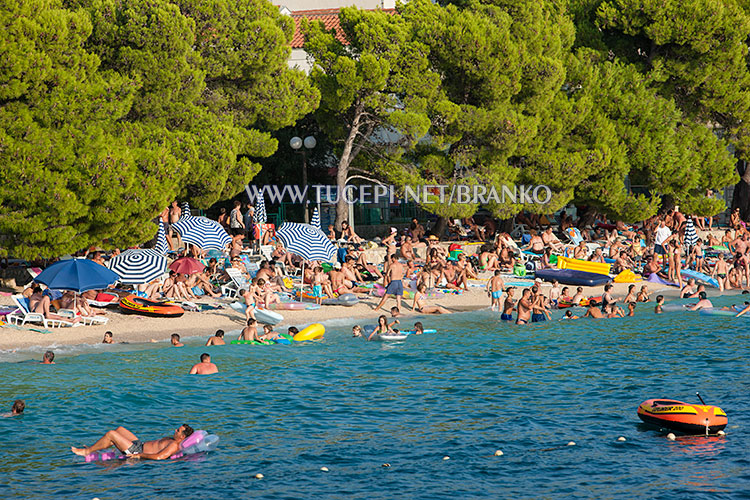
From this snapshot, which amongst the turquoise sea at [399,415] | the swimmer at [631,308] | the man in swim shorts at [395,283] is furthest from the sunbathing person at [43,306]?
the swimmer at [631,308]

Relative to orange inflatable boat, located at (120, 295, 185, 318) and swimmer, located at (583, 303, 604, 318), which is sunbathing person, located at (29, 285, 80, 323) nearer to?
orange inflatable boat, located at (120, 295, 185, 318)

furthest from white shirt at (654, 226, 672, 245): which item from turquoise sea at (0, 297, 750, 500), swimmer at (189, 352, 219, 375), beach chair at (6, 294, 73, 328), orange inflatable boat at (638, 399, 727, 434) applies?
beach chair at (6, 294, 73, 328)

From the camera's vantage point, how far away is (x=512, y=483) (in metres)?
12.1

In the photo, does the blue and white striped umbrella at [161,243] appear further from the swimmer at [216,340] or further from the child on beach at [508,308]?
the child on beach at [508,308]

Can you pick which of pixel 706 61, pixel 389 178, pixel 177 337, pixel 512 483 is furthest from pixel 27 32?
pixel 706 61

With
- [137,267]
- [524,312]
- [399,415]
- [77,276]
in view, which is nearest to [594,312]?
[524,312]

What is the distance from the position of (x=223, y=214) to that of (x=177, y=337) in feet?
39.8

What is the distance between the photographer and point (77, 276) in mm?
20359

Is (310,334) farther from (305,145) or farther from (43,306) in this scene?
(305,145)

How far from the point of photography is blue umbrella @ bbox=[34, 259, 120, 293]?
66.5 feet

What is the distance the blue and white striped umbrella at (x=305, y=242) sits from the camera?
2505cm

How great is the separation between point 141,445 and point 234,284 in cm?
1197

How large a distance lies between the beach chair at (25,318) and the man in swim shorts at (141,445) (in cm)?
806

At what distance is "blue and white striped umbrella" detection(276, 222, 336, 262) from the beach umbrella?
239 centimetres
